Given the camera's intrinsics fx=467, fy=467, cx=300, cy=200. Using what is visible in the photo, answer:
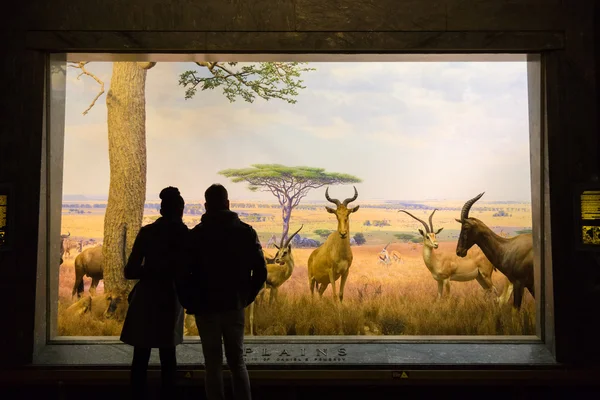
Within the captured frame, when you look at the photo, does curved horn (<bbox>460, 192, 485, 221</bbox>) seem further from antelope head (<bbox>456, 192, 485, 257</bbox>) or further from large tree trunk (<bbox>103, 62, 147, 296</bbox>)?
large tree trunk (<bbox>103, 62, 147, 296</bbox>)

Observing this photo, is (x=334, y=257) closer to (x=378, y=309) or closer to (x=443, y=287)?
(x=378, y=309)

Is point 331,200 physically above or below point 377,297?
above

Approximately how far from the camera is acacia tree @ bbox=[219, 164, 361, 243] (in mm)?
6441

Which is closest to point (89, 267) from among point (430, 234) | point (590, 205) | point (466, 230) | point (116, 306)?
point (116, 306)

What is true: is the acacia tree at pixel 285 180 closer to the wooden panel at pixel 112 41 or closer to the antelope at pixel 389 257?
the antelope at pixel 389 257

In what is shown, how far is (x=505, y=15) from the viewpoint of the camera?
4.17 m

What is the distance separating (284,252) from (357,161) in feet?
5.31

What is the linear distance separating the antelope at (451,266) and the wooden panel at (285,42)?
2.66 metres

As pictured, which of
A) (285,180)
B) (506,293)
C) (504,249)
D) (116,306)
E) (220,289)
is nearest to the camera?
(220,289)

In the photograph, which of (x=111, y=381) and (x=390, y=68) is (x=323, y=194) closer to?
(x=390, y=68)

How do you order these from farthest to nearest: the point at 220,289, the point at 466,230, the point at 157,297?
the point at 466,230 < the point at 157,297 < the point at 220,289

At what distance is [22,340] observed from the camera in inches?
159

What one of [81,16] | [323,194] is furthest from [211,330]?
[323,194]

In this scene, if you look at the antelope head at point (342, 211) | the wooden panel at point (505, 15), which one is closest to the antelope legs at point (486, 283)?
the antelope head at point (342, 211)
